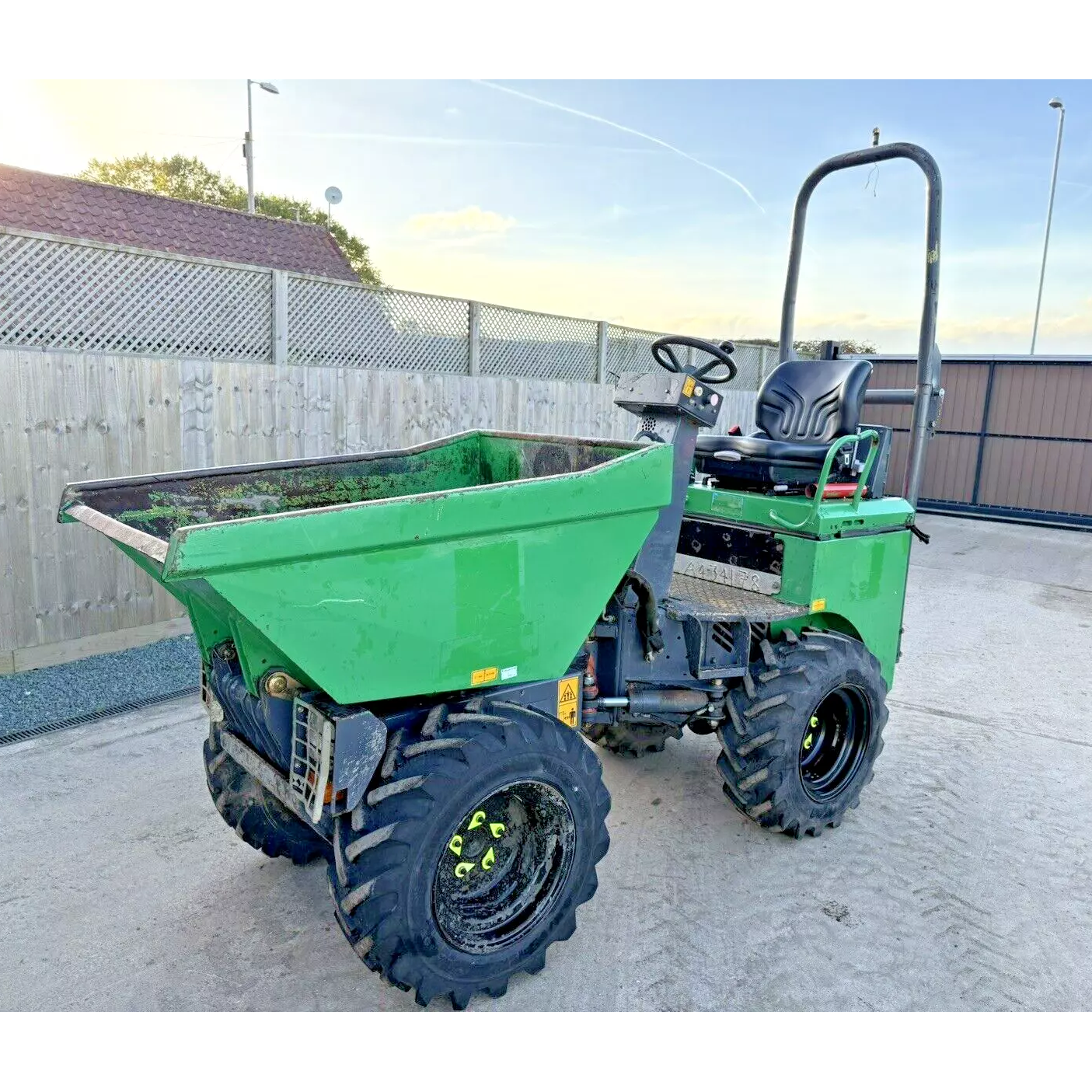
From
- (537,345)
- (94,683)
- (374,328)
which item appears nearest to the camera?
(94,683)

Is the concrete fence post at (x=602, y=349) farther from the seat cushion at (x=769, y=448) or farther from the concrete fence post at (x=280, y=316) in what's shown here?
the seat cushion at (x=769, y=448)

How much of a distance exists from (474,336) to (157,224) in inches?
244

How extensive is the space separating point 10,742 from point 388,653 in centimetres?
311

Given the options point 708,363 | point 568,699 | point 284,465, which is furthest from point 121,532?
point 708,363

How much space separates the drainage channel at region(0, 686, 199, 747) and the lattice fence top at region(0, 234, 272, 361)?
241 centimetres

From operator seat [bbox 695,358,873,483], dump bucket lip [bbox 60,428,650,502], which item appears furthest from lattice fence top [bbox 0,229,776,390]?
operator seat [bbox 695,358,873,483]

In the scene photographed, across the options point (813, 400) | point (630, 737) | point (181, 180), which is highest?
point (181, 180)

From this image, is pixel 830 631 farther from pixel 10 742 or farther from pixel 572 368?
pixel 572 368

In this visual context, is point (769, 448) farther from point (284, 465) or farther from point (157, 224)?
point (157, 224)

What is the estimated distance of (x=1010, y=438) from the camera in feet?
44.8

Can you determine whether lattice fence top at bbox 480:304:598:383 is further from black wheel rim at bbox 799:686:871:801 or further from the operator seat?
black wheel rim at bbox 799:686:871:801

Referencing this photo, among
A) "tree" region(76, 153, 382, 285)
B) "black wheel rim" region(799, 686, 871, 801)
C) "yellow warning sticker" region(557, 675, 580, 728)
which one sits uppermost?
"tree" region(76, 153, 382, 285)

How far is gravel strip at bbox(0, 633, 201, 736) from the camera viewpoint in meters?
4.71

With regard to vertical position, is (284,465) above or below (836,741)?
above
